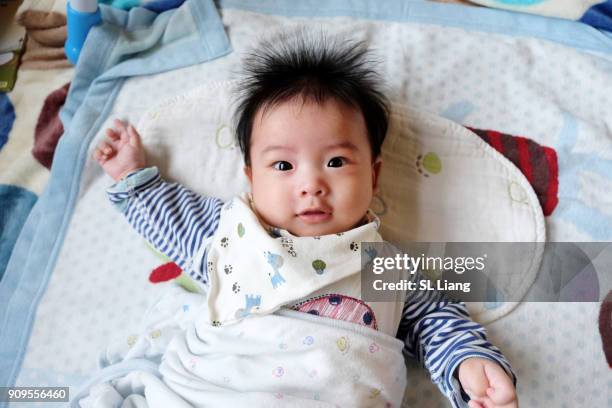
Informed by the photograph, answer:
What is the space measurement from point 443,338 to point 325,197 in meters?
0.31

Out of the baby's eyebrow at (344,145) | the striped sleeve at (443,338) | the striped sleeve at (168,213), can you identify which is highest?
the baby's eyebrow at (344,145)

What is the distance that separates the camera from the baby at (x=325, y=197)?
951mm

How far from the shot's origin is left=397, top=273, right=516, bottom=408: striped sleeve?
0.94 meters

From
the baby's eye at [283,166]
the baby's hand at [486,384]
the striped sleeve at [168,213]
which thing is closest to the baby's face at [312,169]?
the baby's eye at [283,166]

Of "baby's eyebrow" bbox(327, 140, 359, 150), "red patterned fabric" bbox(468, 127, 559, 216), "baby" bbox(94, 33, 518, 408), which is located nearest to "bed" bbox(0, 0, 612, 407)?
"red patterned fabric" bbox(468, 127, 559, 216)

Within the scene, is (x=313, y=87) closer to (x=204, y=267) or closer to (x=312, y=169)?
(x=312, y=169)

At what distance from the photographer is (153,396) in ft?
3.11

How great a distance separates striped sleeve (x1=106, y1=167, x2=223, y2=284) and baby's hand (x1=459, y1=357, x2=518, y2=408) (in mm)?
493

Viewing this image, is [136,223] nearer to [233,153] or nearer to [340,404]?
[233,153]

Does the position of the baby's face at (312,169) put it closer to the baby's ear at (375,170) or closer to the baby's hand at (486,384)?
the baby's ear at (375,170)

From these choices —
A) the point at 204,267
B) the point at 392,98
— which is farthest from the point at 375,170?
the point at 204,267

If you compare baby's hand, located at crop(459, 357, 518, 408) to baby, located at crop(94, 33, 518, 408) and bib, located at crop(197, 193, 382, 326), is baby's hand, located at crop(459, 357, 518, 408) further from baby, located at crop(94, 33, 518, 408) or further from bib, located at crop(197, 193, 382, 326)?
bib, located at crop(197, 193, 382, 326)

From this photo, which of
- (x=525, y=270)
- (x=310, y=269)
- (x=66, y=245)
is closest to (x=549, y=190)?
(x=525, y=270)

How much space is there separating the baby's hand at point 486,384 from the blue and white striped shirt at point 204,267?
17mm
